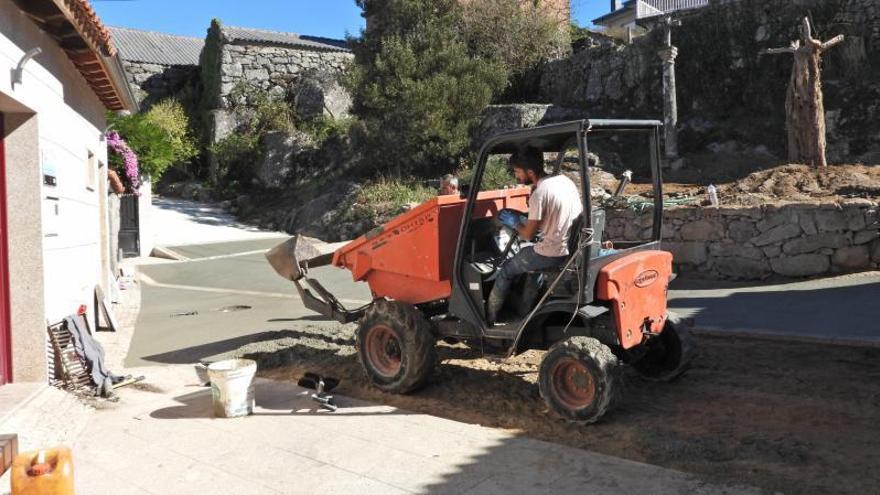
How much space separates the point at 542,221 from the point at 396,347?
1715mm

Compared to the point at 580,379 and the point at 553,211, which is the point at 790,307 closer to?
the point at 580,379

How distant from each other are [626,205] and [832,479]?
8.15 metres

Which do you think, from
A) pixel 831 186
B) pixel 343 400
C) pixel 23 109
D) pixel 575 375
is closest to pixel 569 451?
pixel 575 375

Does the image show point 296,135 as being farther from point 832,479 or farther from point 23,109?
point 832,479

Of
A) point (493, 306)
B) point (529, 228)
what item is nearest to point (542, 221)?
point (529, 228)

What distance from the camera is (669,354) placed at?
5.57m

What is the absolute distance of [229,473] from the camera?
4160 mm

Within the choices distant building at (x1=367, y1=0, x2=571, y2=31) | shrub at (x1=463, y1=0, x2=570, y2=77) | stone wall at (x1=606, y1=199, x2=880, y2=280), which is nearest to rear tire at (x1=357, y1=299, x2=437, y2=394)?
stone wall at (x1=606, y1=199, x2=880, y2=280)

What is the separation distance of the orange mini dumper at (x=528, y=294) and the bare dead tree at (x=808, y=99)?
28.8ft

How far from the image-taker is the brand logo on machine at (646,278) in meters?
4.91

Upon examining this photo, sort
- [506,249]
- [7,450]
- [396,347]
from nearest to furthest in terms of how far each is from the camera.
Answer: [7,450]
[506,249]
[396,347]

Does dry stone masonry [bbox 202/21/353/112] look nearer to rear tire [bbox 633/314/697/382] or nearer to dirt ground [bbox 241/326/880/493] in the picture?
dirt ground [bbox 241/326/880/493]

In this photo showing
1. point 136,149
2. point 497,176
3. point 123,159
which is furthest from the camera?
point 497,176

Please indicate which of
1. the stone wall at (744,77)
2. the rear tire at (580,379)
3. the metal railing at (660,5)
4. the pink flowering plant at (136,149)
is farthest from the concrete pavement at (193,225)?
the metal railing at (660,5)
